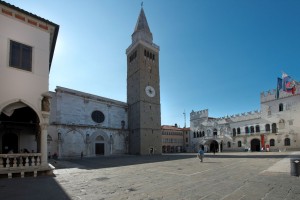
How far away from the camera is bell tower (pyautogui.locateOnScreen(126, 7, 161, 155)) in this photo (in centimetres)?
4119

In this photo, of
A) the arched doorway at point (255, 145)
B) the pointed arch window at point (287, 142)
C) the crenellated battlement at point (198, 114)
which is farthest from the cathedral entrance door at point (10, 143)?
the crenellated battlement at point (198, 114)

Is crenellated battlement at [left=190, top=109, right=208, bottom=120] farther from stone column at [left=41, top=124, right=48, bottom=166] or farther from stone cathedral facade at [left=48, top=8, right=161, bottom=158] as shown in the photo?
Result: stone column at [left=41, top=124, right=48, bottom=166]

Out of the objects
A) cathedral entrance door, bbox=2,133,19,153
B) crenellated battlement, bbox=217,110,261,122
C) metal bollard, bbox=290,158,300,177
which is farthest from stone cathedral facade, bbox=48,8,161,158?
metal bollard, bbox=290,158,300,177

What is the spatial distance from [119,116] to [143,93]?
693cm

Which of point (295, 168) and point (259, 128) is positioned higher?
point (259, 128)

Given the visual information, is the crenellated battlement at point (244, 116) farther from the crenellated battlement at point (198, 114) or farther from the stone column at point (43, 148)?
the stone column at point (43, 148)


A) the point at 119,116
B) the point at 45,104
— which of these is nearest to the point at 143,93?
the point at 119,116

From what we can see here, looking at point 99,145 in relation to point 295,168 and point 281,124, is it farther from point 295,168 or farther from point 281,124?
point 281,124

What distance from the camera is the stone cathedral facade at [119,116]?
33.7m

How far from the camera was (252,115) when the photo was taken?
46.5m

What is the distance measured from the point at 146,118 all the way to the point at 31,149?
27.1 meters

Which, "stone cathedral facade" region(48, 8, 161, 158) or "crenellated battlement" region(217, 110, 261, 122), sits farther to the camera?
"crenellated battlement" region(217, 110, 261, 122)

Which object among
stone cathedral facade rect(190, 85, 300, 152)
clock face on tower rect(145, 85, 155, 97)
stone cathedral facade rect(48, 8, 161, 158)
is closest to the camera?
stone cathedral facade rect(48, 8, 161, 158)

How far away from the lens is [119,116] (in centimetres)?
4300
